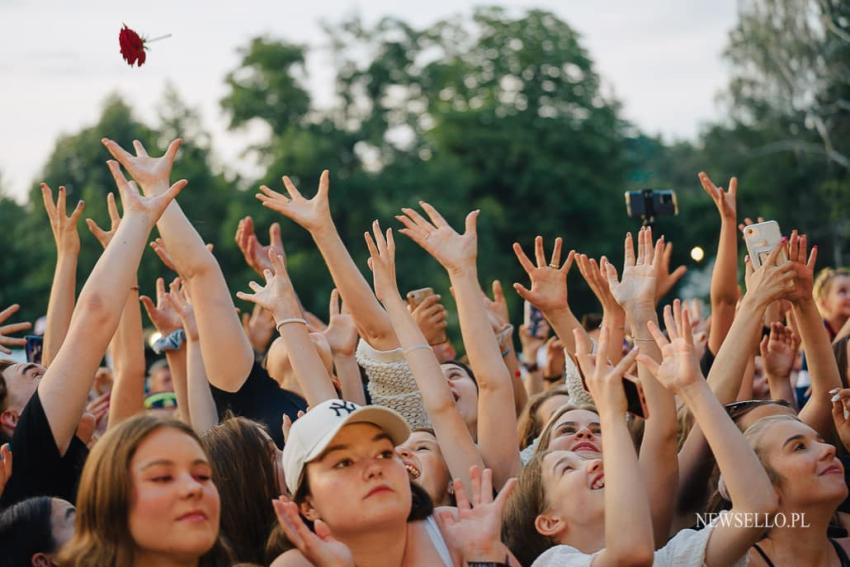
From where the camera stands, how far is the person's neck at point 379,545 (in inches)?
141

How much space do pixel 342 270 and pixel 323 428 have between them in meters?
1.65

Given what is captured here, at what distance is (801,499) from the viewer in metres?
4.16

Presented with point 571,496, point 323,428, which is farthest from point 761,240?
point 323,428

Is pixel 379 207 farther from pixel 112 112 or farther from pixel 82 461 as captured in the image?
pixel 82 461

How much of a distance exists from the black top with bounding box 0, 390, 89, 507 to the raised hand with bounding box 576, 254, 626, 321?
231 centimetres

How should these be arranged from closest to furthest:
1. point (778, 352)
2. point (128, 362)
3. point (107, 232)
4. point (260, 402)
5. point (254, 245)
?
point (260, 402) → point (107, 232) → point (128, 362) → point (778, 352) → point (254, 245)

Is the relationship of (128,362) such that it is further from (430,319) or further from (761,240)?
(761,240)

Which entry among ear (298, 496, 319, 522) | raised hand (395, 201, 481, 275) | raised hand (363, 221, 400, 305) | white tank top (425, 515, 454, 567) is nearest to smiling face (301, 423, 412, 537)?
ear (298, 496, 319, 522)

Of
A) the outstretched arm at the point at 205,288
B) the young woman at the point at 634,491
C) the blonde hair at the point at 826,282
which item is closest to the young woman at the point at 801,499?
the young woman at the point at 634,491

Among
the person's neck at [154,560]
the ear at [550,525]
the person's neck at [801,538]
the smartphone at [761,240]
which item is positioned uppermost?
the smartphone at [761,240]

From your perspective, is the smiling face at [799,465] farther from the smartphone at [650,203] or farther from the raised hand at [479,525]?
the smartphone at [650,203]

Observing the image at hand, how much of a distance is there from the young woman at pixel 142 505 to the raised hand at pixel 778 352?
328 cm

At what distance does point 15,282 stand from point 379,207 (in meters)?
12.0

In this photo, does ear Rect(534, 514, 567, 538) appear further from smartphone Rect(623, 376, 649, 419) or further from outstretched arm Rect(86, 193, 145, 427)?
outstretched arm Rect(86, 193, 145, 427)
